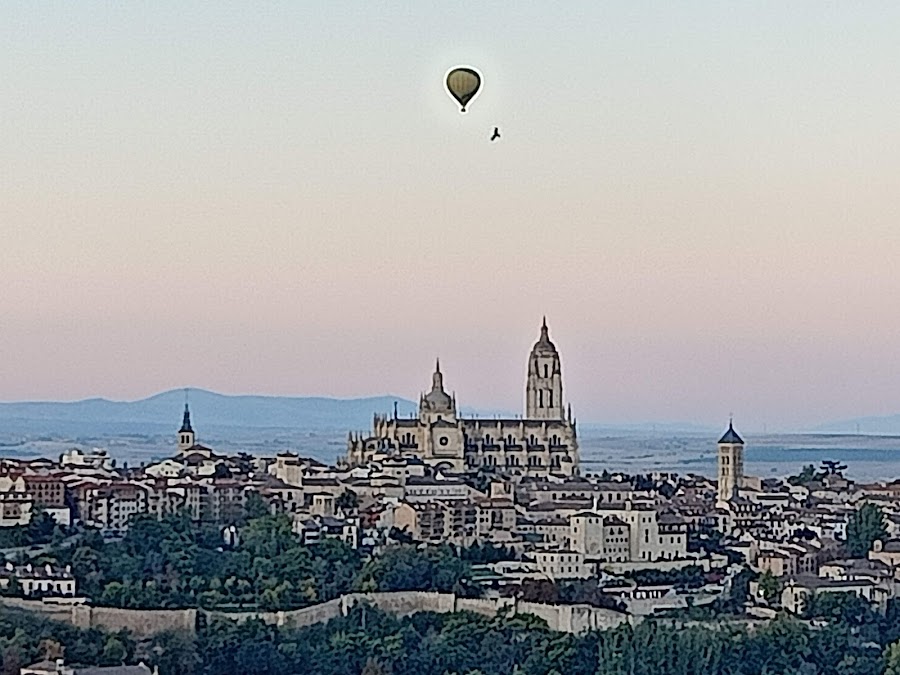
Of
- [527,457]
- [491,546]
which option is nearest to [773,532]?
[491,546]

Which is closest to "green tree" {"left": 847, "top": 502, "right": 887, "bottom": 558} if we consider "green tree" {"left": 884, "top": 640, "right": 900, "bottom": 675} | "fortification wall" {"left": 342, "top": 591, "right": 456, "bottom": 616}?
"green tree" {"left": 884, "top": 640, "right": 900, "bottom": 675}

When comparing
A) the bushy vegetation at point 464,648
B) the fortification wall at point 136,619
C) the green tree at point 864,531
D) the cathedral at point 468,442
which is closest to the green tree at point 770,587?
the bushy vegetation at point 464,648

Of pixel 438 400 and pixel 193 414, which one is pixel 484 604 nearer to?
pixel 438 400

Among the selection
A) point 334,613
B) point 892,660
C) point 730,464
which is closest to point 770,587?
point 892,660

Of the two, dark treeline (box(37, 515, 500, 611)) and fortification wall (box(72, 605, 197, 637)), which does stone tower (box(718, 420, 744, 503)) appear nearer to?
dark treeline (box(37, 515, 500, 611))

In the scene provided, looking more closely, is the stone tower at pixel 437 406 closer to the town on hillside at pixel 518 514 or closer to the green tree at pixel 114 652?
the town on hillside at pixel 518 514
